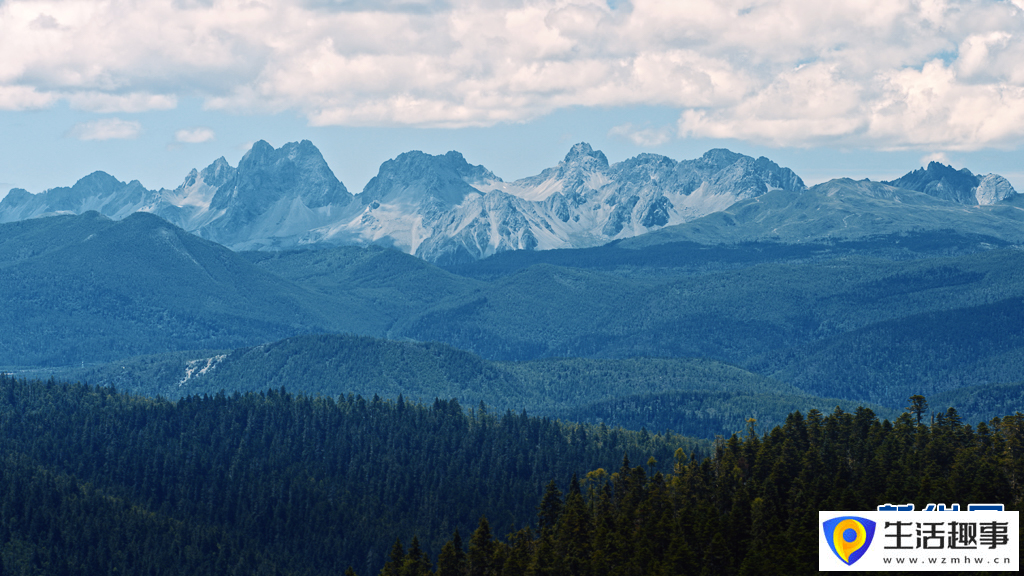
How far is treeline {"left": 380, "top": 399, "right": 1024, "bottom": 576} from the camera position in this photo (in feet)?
422

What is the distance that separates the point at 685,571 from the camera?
12650 centimetres

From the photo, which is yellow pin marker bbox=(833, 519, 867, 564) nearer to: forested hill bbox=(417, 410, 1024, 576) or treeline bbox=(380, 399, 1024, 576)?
treeline bbox=(380, 399, 1024, 576)

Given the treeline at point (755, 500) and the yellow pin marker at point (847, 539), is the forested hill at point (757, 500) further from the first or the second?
the yellow pin marker at point (847, 539)

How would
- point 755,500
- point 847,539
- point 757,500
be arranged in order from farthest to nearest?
point 755,500
point 757,500
point 847,539

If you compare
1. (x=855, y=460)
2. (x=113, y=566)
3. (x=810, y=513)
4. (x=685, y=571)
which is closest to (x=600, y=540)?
(x=685, y=571)

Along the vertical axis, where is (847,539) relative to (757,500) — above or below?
above

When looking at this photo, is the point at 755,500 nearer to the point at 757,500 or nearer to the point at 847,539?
the point at 757,500

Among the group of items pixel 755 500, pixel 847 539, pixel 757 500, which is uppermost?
pixel 847 539

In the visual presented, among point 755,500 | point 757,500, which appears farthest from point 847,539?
point 755,500

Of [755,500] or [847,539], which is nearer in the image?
[847,539]

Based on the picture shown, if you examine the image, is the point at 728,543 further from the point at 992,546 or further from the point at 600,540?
the point at 992,546

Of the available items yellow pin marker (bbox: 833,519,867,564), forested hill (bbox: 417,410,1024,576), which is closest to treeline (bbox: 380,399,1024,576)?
forested hill (bbox: 417,410,1024,576)

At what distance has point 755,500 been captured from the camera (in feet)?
446

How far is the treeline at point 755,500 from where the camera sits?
12850 cm
